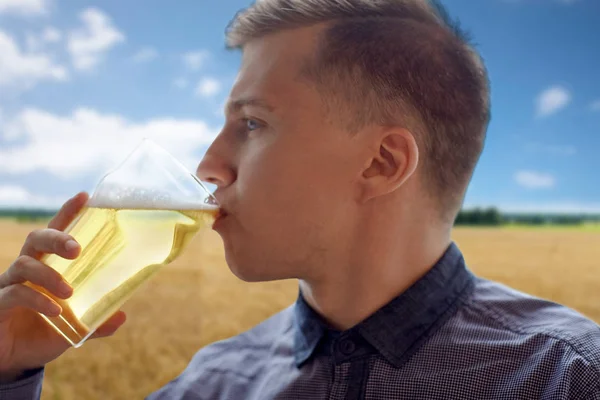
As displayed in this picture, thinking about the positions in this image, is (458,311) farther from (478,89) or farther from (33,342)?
(33,342)

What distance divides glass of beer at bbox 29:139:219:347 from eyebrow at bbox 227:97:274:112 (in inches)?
5.6

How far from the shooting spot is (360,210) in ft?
2.97

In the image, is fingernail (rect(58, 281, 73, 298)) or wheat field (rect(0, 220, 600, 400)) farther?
wheat field (rect(0, 220, 600, 400))

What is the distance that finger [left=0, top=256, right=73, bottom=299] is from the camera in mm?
794

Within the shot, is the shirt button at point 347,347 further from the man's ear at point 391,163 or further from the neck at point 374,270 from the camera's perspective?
the man's ear at point 391,163

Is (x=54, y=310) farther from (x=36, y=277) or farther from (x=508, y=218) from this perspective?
(x=508, y=218)

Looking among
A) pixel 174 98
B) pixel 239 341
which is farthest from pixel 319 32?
pixel 174 98

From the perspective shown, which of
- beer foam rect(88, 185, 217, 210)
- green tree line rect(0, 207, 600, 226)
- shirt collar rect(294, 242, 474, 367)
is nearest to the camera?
beer foam rect(88, 185, 217, 210)

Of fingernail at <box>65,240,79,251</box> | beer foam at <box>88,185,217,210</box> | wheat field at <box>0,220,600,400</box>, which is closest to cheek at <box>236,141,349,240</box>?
beer foam at <box>88,185,217,210</box>

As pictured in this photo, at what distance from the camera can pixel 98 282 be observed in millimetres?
801

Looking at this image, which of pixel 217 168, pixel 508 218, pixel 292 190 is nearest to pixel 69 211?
pixel 217 168

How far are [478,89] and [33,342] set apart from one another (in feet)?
2.47

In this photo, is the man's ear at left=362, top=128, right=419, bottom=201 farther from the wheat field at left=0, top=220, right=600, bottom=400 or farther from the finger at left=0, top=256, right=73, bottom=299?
the wheat field at left=0, top=220, right=600, bottom=400

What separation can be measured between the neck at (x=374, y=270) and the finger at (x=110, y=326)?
0.96 ft
